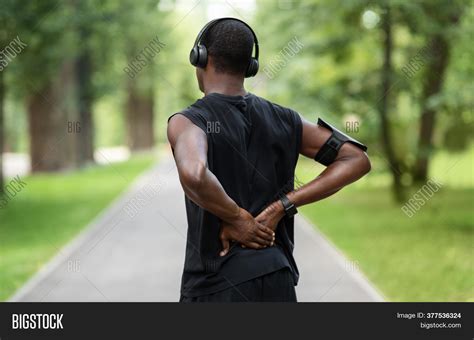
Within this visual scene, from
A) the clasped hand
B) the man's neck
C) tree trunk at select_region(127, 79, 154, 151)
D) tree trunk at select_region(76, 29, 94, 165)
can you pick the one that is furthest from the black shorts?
tree trunk at select_region(127, 79, 154, 151)

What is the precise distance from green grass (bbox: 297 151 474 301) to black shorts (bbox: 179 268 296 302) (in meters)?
5.88

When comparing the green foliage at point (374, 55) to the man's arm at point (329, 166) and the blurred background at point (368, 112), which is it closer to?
the blurred background at point (368, 112)

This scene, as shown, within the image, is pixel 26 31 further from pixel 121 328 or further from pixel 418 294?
pixel 121 328

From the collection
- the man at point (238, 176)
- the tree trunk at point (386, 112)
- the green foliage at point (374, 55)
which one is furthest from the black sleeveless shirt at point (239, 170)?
the tree trunk at point (386, 112)

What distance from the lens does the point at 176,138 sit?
2898 mm

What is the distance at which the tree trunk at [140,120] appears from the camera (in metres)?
47.4

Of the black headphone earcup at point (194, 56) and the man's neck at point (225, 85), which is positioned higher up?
the black headphone earcup at point (194, 56)

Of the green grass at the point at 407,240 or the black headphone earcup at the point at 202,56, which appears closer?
the black headphone earcup at the point at 202,56

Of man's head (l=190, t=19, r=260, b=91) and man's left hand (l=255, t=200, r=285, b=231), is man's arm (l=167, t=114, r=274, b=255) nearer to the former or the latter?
man's left hand (l=255, t=200, r=285, b=231)

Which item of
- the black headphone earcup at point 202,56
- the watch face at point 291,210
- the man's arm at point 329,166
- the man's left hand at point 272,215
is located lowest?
the man's left hand at point 272,215

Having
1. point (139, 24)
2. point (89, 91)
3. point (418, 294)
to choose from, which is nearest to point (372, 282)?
point (418, 294)

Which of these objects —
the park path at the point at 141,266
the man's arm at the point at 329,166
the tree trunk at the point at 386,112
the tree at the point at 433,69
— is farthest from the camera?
the tree trunk at the point at 386,112

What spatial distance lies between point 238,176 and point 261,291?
0.50 metres

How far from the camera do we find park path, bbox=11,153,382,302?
8.76 meters
